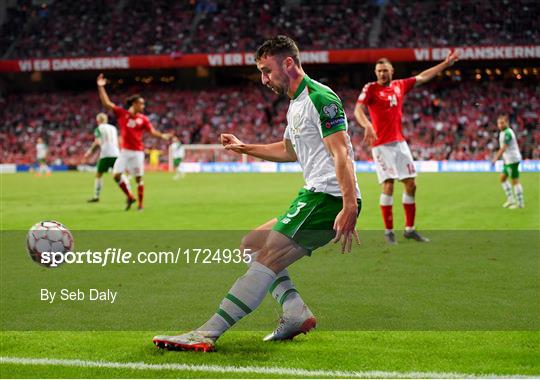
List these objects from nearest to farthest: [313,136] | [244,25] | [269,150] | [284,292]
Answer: [313,136], [284,292], [269,150], [244,25]

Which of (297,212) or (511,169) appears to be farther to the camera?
(511,169)

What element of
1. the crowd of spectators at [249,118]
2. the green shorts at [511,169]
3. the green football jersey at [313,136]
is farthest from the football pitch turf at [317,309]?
the crowd of spectators at [249,118]

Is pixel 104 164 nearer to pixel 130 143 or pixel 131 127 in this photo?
pixel 130 143

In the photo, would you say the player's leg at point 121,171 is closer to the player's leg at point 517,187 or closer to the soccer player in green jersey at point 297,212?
the player's leg at point 517,187

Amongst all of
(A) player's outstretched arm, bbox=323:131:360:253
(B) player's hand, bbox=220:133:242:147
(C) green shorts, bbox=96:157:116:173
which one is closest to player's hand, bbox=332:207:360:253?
(A) player's outstretched arm, bbox=323:131:360:253

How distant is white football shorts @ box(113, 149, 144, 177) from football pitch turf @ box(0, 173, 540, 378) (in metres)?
3.96

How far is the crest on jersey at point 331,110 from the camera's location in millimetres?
5480

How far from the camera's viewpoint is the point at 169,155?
46344mm

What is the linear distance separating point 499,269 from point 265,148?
422 cm

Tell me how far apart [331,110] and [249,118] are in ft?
151

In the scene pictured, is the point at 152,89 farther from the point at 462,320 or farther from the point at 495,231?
the point at 462,320

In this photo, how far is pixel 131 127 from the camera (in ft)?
62.6
